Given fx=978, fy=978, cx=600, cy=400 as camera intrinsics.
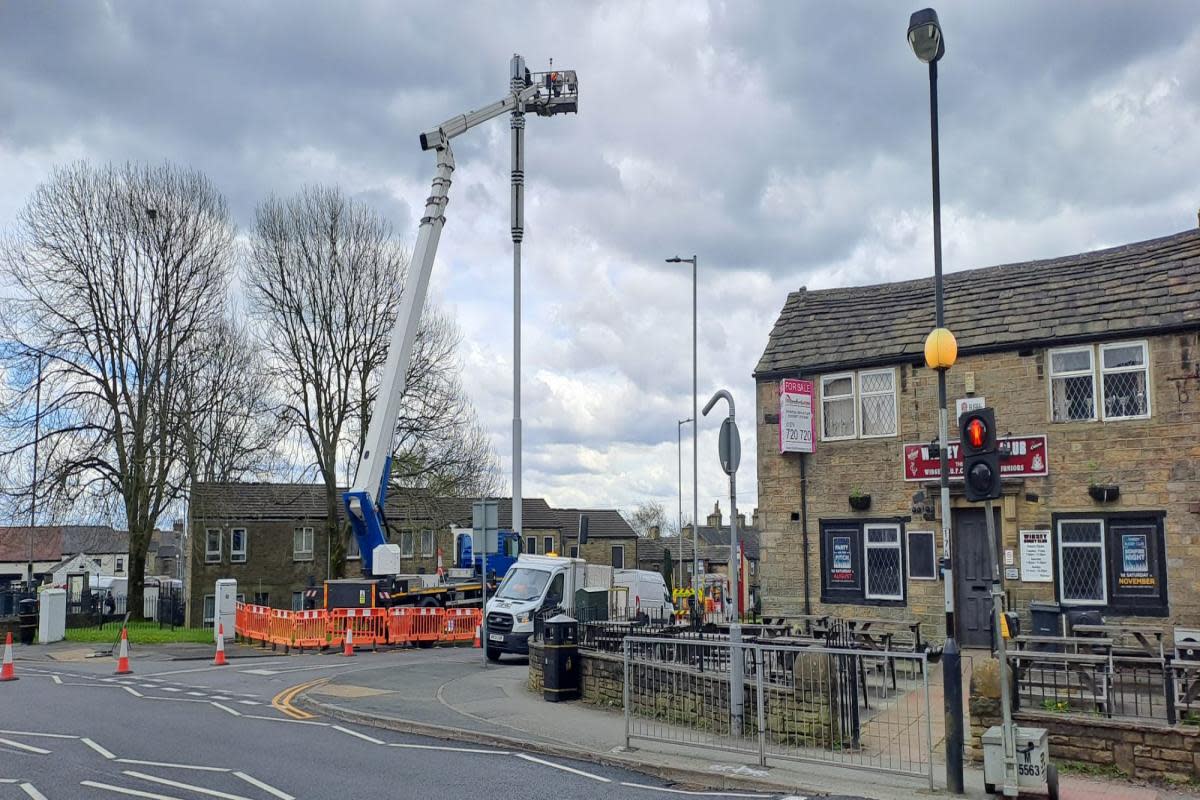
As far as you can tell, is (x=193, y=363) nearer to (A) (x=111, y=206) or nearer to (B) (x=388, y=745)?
(A) (x=111, y=206)

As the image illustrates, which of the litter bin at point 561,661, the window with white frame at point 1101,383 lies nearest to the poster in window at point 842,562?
the window with white frame at point 1101,383

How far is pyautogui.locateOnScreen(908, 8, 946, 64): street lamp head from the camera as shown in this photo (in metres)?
9.81

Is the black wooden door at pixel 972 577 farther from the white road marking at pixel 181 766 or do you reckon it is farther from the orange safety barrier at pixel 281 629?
the orange safety barrier at pixel 281 629

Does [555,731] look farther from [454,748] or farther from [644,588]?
[644,588]

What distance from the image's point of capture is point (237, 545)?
4697cm

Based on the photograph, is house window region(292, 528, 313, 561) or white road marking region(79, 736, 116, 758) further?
house window region(292, 528, 313, 561)

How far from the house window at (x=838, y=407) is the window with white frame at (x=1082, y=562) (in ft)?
14.3

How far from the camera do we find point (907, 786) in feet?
29.7

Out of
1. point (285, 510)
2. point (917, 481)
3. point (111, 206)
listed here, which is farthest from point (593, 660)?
point (285, 510)

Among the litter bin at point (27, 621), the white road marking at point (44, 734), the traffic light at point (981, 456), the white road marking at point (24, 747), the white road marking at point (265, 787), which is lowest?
the litter bin at point (27, 621)

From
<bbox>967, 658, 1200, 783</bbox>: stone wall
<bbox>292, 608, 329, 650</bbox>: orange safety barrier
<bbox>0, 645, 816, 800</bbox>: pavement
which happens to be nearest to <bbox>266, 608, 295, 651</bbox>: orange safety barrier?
<bbox>292, 608, 329, 650</bbox>: orange safety barrier

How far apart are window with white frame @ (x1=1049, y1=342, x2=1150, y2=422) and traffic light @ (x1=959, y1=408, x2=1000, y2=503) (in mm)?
9425

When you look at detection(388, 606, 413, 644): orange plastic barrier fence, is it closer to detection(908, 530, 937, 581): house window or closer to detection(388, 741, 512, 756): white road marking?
detection(908, 530, 937, 581): house window

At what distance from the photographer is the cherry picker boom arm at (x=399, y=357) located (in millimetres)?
→ 24375
